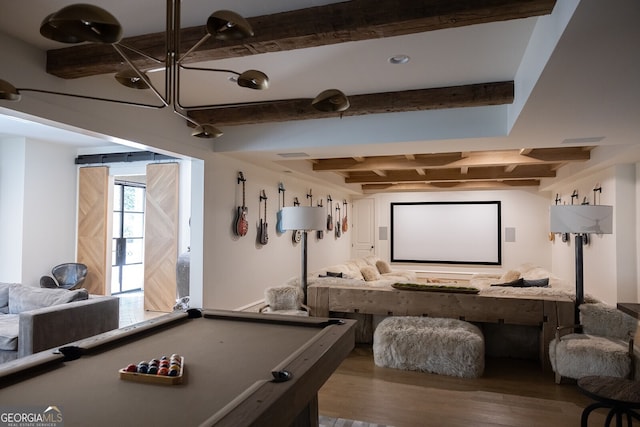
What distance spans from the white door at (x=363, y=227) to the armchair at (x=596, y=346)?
253 inches

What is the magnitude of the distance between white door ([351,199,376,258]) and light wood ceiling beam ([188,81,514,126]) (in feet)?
20.7

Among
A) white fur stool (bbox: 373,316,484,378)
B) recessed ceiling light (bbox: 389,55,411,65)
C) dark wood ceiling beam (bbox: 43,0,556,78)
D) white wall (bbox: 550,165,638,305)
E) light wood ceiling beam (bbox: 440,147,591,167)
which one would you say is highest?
recessed ceiling light (bbox: 389,55,411,65)

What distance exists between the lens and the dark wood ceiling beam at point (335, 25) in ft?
6.48

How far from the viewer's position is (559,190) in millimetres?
8109

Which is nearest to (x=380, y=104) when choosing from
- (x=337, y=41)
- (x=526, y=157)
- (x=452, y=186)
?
(x=337, y=41)

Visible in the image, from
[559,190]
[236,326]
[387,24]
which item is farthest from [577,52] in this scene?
[559,190]

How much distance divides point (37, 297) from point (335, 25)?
14.6ft

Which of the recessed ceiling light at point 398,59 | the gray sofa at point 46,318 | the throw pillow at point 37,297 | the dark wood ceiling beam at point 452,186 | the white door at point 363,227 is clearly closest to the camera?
the recessed ceiling light at point 398,59

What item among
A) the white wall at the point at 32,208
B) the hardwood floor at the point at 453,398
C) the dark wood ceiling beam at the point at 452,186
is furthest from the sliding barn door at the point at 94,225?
the dark wood ceiling beam at the point at 452,186

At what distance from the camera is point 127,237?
28.6 feet

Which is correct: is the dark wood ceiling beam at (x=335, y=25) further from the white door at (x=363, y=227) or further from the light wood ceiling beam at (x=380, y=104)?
the white door at (x=363, y=227)

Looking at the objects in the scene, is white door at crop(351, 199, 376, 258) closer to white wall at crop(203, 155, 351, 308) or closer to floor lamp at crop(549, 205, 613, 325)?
white wall at crop(203, 155, 351, 308)

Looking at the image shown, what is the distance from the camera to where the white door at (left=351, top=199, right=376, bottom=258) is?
33.6 feet

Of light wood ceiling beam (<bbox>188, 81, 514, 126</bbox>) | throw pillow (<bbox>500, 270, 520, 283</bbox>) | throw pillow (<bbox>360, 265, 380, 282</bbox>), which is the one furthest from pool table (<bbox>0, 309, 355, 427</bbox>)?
throw pillow (<bbox>500, 270, 520, 283</bbox>)
